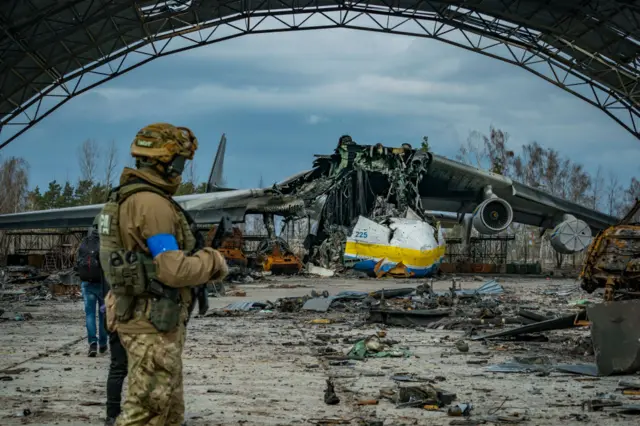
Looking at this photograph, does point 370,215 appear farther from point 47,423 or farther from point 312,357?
point 47,423

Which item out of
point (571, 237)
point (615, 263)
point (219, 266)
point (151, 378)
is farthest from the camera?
point (571, 237)

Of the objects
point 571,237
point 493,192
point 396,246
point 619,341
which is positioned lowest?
point 619,341

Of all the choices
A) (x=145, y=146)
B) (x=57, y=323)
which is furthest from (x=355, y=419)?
(x=57, y=323)

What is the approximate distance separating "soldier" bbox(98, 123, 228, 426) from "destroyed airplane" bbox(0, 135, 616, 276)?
65.3ft

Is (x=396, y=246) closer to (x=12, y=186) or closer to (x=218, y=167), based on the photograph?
(x=218, y=167)

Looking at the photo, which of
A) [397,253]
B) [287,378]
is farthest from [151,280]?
[397,253]

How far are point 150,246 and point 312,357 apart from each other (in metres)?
4.99

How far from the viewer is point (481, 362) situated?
7969 mm

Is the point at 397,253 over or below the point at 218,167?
below

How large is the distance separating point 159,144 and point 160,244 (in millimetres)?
607

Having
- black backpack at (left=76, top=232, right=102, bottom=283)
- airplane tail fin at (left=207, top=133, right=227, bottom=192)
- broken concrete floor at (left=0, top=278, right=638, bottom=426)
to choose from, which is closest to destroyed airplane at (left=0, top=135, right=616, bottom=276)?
airplane tail fin at (left=207, top=133, right=227, bottom=192)

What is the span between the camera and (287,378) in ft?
23.1

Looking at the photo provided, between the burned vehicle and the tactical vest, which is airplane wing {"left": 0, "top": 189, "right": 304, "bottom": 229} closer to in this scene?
the burned vehicle

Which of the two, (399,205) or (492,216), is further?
(399,205)
